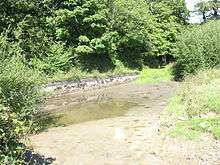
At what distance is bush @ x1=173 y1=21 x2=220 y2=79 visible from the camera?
38.5 m

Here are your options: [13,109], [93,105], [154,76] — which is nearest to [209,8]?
[154,76]

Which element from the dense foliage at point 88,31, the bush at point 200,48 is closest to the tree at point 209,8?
the dense foliage at point 88,31

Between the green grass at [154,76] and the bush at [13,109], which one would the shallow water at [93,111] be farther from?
the green grass at [154,76]

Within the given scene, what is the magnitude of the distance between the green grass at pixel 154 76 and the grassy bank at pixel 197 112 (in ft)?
63.3

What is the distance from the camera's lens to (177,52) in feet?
141

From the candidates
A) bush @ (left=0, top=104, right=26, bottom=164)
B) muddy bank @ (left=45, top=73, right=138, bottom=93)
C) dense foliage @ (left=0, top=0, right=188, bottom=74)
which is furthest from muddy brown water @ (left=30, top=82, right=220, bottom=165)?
dense foliage @ (left=0, top=0, right=188, bottom=74)

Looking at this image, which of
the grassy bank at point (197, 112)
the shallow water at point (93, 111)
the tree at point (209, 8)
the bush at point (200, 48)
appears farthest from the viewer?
the tree at point (209, 8)

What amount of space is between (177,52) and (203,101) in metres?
23.1

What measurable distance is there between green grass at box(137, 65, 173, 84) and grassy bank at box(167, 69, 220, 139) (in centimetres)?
1930

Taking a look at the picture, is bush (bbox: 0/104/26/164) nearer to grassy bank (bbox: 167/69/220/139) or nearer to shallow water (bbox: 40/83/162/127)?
grassy bank (bbox: 167/69/220/139)

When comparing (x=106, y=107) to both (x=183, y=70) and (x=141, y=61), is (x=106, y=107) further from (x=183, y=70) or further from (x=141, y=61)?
(x=141, y=61)

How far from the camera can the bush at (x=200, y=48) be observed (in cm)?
3853

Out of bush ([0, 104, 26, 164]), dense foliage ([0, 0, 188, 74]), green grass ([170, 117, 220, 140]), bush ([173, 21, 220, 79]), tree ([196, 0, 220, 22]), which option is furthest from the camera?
tree ([196, 0, 220, 22])

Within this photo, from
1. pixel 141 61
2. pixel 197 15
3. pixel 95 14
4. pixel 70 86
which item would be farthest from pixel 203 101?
pixel 197 15
